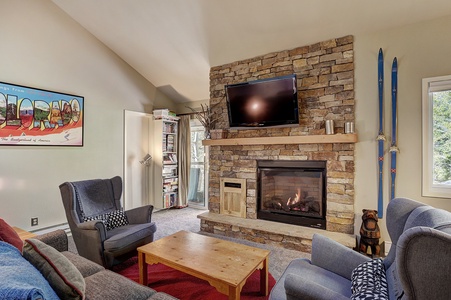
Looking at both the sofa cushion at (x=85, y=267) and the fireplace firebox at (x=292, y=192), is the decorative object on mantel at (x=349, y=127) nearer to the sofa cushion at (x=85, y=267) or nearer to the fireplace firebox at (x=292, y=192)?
the fireplace firebox at (x=292, y=192)

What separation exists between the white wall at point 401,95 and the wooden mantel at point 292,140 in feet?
0.94

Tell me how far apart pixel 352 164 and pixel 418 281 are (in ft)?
7.43

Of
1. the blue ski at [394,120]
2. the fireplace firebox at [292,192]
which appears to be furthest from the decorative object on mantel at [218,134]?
the blue ski at [394,120]

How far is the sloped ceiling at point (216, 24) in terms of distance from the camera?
8.82ft

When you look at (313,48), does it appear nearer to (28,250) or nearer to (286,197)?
(286,197)

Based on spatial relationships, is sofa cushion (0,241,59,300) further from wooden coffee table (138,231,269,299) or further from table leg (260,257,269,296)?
table leg (260,257,269,296)

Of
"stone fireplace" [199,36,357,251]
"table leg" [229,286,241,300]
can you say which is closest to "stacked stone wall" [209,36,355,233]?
"stone fireplace" [199,36,357,251]

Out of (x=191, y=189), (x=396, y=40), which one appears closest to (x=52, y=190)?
(x=191, y=189)

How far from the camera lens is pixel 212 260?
76.6 inches

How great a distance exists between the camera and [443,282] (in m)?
0.87

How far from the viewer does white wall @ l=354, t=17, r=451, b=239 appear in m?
2.62

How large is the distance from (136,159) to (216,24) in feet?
9.67

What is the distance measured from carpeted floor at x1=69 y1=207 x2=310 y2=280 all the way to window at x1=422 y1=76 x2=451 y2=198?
162 cm

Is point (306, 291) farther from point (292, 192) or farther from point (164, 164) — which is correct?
point (164, 164)
